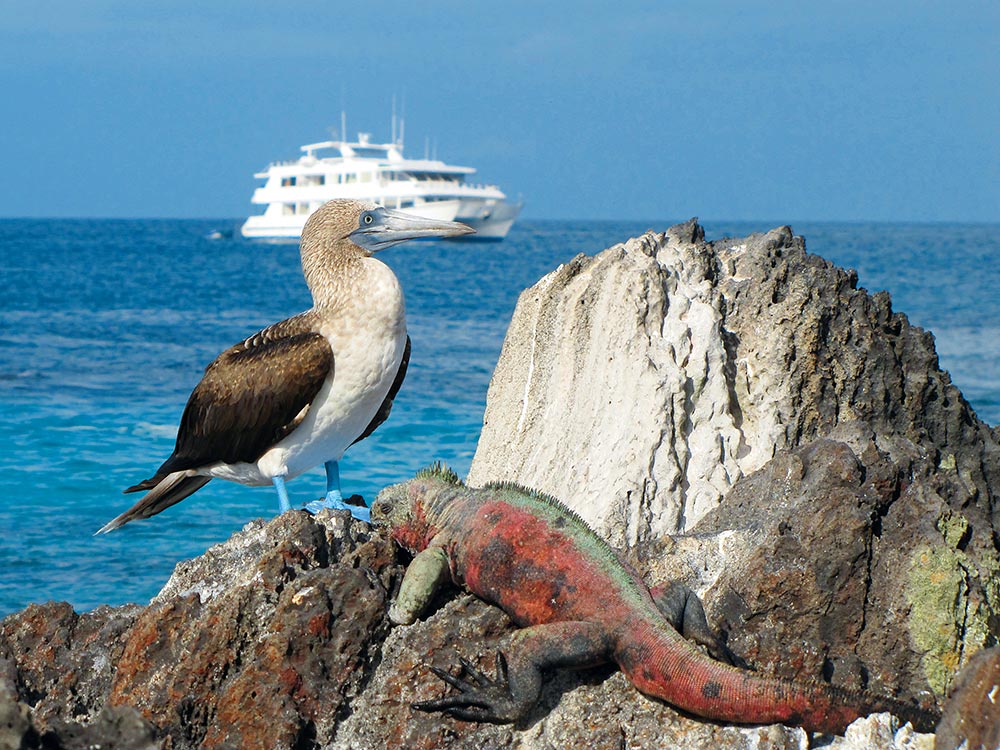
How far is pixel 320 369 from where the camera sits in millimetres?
5266

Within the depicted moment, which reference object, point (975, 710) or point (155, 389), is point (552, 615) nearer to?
point (975, 710)

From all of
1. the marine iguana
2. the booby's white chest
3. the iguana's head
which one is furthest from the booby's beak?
the marine iguana

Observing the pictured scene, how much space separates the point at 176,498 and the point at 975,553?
3.53 metres

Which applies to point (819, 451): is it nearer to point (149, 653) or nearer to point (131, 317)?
point (149, 653)

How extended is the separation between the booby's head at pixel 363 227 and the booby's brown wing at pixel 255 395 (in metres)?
0.37

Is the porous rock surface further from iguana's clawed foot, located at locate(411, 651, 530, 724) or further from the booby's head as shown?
the booby's head

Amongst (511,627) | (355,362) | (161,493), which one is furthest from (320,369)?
(511,627)

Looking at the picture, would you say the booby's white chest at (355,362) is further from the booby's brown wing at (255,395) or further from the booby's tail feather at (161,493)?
the booby's tail feather at (161,493)

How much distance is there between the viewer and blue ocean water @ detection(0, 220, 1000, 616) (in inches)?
436

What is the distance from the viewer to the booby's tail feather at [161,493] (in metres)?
5.83

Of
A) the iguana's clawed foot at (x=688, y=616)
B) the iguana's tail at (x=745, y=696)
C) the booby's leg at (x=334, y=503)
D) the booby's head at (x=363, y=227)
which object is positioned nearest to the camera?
the iguana's tail at (x=745, y=696)

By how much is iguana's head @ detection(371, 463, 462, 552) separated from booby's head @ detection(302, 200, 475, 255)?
1357 mm

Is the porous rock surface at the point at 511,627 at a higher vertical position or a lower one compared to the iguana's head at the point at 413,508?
lower

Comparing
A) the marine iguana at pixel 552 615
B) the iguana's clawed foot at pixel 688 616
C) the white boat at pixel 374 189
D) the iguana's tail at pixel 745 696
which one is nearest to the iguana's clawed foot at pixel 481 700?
the marine iguana at pixel 552 615
